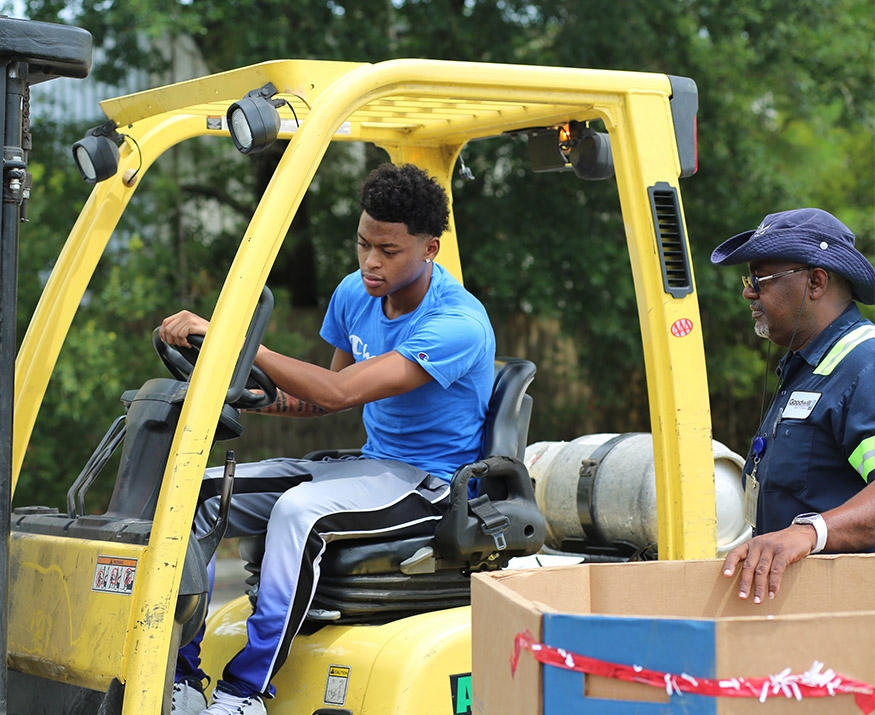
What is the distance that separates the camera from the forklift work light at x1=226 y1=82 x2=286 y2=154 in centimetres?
301

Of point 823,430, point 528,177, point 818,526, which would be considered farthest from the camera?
point 528,177

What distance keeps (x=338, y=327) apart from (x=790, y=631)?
260 cm

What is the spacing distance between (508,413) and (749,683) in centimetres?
207

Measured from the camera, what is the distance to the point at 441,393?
380cm

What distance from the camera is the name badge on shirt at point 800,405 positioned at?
9.58 feet

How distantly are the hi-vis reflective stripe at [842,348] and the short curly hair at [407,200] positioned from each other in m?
1.35

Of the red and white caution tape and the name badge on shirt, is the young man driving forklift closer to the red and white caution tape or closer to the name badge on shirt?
the name badge on shirt

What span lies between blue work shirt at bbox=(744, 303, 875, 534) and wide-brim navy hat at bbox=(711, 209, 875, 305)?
12 centimetres

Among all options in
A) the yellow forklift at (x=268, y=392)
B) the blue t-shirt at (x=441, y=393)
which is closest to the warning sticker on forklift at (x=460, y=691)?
the yellow forklift at (x=268, y=392)

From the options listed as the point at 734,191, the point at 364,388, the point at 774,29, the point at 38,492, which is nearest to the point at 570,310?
the point at 734,191

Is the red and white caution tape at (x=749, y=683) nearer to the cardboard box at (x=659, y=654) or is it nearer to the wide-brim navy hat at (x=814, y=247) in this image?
the cardboard box at (x=659, y=654)

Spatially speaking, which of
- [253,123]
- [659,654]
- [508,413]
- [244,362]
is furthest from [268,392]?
[659,654]

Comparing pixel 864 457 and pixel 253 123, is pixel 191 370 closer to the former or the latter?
pixel 253 123

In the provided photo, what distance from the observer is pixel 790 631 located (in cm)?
193
